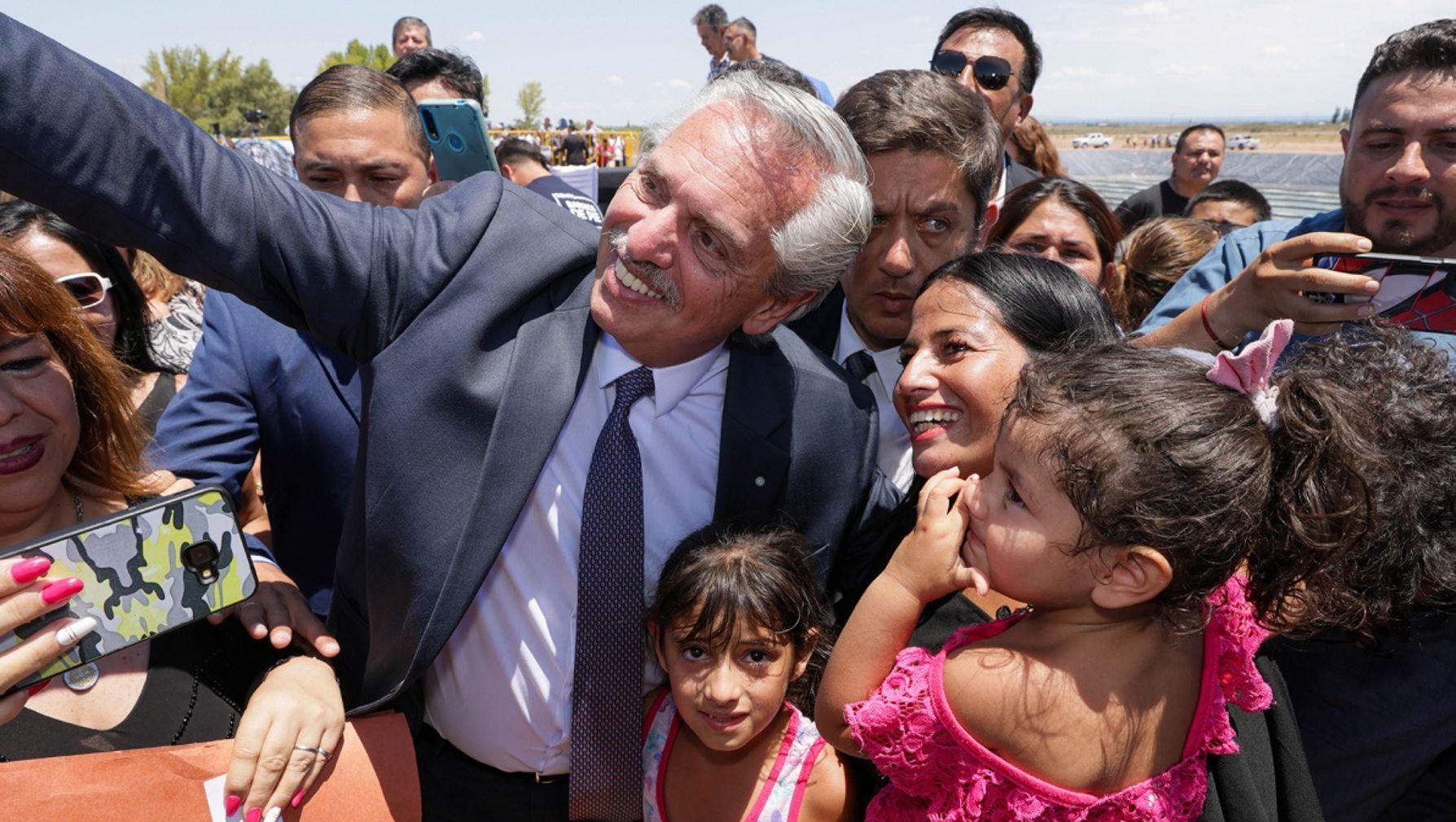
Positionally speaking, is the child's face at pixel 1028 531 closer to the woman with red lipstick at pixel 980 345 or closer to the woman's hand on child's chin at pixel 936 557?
the woman's hand on child's chin at pixel 936 557

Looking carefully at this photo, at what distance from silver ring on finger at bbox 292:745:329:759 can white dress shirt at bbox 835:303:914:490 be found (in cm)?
135

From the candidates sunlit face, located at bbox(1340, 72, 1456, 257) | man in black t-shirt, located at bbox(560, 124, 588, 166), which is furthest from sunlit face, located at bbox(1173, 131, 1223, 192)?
man in black t-shirt, located at bbox(560, 124, 588, 166)

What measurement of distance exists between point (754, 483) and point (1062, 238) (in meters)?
1.90

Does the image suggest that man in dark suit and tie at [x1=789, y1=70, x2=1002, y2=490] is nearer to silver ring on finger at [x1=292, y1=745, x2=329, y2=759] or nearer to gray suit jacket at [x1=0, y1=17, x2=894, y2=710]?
gray suit jacket at [x1=0, y1=17, x2=894, y2=710]

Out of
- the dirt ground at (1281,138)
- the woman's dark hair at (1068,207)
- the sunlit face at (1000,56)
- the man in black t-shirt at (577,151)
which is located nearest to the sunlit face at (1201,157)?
the dirt ground at (1281,138)

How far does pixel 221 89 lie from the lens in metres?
57.2

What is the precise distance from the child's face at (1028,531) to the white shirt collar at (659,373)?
65cm

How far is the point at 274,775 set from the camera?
1525 millimetres

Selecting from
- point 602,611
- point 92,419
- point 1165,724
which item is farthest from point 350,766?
point 1165,724

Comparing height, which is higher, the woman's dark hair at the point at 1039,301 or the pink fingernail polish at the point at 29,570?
the woman's dark hair at the point at 1039,301

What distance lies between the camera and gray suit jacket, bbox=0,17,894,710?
1327 mm

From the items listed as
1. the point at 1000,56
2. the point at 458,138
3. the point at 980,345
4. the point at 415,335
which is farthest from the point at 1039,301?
the point at 1000,56

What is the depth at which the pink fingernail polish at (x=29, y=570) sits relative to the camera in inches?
48.4

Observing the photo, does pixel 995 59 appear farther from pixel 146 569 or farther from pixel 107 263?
pixel 146 569
